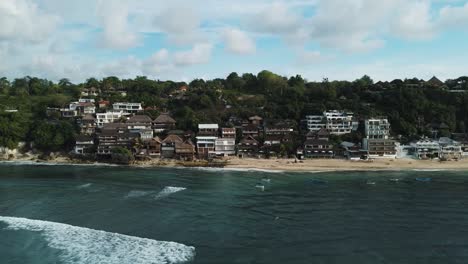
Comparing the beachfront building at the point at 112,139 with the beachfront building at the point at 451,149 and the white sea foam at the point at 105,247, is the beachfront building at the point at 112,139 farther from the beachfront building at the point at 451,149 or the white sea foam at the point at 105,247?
the beachfront building at the point at 451,149

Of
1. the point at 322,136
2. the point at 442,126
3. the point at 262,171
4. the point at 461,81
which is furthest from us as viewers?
the point at 461,81

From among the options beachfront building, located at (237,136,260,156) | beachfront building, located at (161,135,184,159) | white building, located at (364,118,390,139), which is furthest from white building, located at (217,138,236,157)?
white building, located at (364,118,390,139)

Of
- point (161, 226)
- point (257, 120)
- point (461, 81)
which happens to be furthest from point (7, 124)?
point (461, 81)

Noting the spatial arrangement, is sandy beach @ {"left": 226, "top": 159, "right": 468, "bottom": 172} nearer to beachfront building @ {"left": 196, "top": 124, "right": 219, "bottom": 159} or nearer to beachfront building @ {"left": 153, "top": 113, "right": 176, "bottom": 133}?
beachfront building @ {"left": 196, "top": 124, "right": 219, "bottom": 159}

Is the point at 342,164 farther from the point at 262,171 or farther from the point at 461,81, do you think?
the point at 461,81

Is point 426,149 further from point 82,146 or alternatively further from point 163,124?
point 82,146

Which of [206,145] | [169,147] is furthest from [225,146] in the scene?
[169,147]
